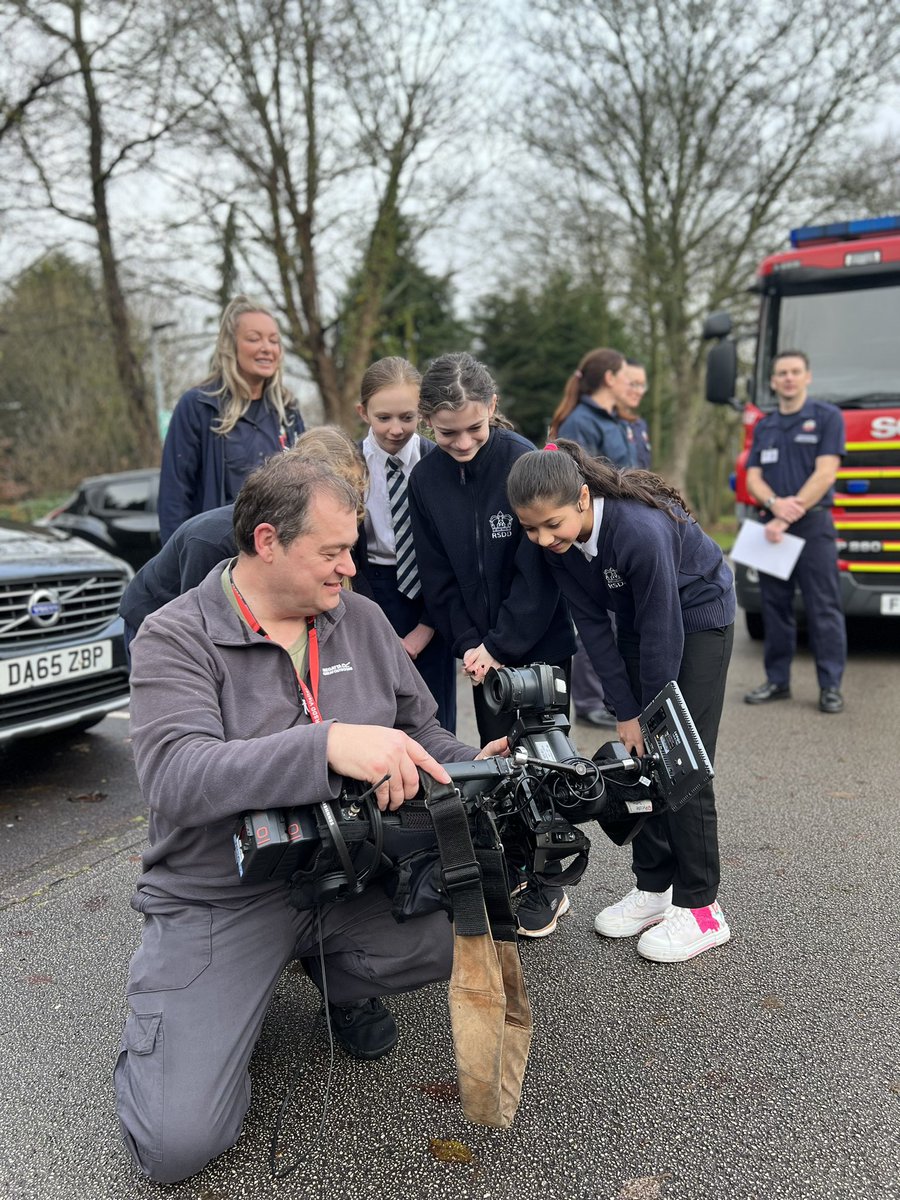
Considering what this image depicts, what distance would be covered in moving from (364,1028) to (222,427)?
8.10 ft

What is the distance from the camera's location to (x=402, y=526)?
3369mm

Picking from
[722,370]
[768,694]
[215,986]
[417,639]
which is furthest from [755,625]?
[215,986]

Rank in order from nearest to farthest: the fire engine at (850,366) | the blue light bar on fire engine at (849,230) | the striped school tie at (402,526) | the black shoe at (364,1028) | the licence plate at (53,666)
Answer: the black shoe at (364,1028)
the striped school tie at (402,526)
the licence plate at (53,666)
the fire engine at (850,366)
the blue light bar on fire engine at (849,230)

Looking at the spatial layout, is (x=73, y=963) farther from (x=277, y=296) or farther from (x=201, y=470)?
(x=277, y=296)

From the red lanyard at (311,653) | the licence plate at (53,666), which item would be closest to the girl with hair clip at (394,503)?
the red lanyard at (311,653)

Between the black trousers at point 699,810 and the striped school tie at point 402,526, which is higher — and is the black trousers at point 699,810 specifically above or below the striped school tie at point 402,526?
below

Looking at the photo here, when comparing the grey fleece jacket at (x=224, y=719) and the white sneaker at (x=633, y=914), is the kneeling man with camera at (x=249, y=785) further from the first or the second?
the white sneaker at (x=633, y=914)

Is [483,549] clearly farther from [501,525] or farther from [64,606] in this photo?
[64,606]

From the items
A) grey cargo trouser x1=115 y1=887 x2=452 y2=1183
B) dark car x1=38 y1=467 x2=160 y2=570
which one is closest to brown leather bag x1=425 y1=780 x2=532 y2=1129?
grey cargo trouser x1=115 y1=887 x2=452 y2=1183

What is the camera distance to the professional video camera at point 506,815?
2049mm

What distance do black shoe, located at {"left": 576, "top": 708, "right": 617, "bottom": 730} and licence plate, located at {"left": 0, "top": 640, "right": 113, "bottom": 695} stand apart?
271 centimetres

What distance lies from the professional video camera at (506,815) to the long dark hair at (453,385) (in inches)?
40.0

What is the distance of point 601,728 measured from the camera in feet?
18.3

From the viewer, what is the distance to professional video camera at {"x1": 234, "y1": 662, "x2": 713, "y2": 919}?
80.7 inches
